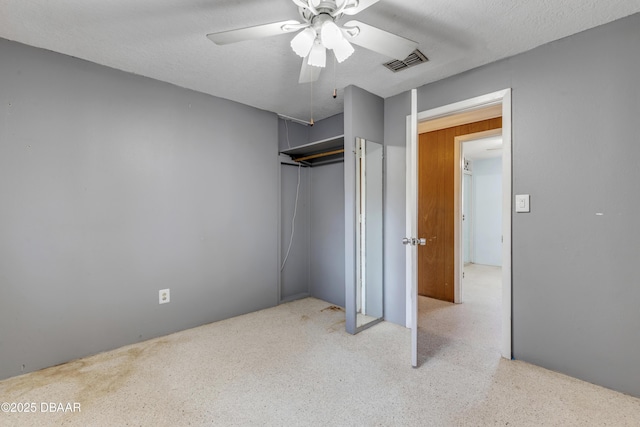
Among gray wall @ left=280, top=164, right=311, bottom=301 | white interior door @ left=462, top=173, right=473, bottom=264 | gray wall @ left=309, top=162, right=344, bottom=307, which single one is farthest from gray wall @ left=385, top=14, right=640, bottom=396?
white interior door @ left=462, top=173, right=473, bottom=264

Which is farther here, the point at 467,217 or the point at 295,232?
the point at 467,217

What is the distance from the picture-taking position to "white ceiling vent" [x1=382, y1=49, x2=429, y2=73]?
6.80 ft

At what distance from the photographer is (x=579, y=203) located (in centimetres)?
185

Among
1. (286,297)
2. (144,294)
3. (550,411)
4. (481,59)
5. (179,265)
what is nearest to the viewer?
(550,411)

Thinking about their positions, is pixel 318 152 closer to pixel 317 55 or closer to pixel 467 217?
pixel 317 55

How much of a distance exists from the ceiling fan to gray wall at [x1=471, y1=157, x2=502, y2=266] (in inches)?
204

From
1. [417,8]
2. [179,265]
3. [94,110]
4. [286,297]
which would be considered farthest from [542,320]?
Result: [94,110]

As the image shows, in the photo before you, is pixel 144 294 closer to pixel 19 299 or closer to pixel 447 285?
pixel 19 299

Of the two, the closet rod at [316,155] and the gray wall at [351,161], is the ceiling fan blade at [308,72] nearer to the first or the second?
Result: the gray wall at [351,161]

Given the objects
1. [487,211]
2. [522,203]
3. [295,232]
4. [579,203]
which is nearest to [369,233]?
[295,232]

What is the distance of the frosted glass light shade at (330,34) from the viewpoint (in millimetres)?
1334

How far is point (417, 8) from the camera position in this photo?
1.60 metres

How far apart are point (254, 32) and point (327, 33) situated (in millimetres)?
372

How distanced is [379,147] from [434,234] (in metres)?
1.59
